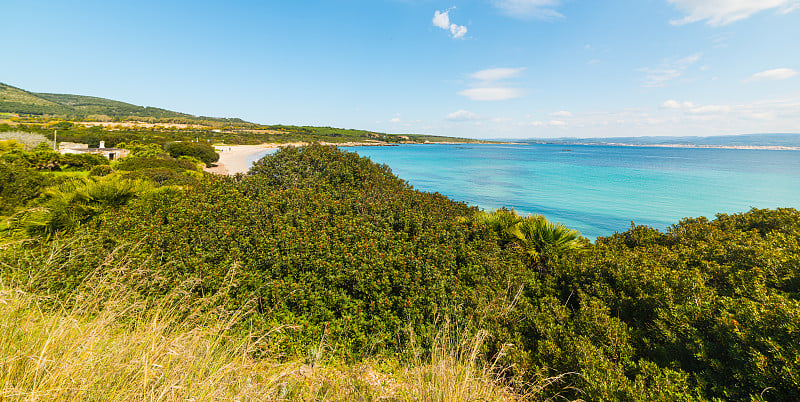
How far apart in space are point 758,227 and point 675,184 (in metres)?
34.1

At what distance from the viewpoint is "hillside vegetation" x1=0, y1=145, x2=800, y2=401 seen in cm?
252

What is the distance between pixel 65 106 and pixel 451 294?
214587 mm

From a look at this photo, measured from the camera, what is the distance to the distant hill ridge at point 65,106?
107506 mm

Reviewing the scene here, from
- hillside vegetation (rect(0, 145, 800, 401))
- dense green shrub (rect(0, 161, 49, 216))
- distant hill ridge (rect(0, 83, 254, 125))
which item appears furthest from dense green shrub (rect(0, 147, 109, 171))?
A: distant hill ridge (rect(0, 83, 254, 125))

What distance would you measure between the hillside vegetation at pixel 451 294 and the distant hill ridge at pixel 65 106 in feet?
509

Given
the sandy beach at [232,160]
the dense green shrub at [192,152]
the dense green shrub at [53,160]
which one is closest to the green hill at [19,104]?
the sandy beach at [232,160]

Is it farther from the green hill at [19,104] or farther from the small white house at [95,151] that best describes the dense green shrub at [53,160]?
the green hill at [19,104]

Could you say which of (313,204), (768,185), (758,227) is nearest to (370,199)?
(313,204)

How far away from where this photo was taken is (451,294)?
161 inches

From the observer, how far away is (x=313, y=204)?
6.19m

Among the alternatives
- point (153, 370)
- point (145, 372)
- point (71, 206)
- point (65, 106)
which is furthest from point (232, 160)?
point (65, 106)

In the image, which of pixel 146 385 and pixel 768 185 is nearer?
pixel 146 385

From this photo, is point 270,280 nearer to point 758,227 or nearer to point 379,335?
point 379,335

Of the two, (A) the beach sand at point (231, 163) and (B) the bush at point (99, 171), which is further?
(A) the beach sand at point (231, 163)
